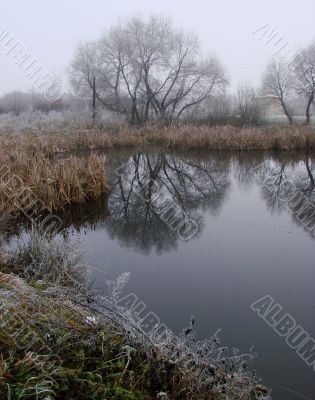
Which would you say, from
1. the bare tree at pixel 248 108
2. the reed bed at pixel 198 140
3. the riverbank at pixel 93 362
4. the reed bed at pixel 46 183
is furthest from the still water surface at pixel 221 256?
the bare tree at pixel 248 108

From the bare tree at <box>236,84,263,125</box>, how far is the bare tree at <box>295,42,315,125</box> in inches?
110

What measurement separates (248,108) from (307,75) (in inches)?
172

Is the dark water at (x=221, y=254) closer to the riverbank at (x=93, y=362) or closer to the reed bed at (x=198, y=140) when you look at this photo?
the riverbank at (x=93, y=362)

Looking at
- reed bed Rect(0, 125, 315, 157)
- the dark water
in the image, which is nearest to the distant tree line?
reed bed Rect(0, 125, 315, 157)

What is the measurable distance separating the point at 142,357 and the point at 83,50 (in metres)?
25.1

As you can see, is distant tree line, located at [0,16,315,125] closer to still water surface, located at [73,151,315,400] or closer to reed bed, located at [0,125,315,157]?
reed bed, located at [0,125,315,157]

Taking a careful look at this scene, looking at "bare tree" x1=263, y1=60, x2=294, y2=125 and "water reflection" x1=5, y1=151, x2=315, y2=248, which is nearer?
"water reflection" x1=5, y1=151, x2=315, y2=248

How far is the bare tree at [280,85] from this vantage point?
24.4m

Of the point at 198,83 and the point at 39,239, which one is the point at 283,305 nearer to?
the point at 39,239

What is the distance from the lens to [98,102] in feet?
82.6

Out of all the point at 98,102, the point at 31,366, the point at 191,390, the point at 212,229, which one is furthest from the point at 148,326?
the point at 98,102

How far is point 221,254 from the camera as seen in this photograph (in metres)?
4.71

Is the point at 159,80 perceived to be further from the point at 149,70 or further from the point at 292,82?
the point at 292,82

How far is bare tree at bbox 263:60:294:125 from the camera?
79.9 feet
